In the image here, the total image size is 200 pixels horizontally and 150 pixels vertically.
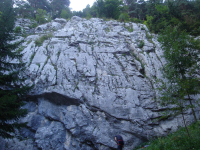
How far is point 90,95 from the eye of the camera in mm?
10445

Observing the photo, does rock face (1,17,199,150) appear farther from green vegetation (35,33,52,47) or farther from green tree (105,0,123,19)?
green tree (105,0,123,19)

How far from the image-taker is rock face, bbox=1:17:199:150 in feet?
29.9

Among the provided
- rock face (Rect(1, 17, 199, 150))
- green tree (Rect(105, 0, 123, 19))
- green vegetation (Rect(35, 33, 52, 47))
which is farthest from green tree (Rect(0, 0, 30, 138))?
green tree (Rect(105, 0, 123, 19))

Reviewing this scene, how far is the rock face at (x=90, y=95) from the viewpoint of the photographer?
359 inches

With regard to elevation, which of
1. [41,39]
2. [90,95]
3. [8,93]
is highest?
[41,39]

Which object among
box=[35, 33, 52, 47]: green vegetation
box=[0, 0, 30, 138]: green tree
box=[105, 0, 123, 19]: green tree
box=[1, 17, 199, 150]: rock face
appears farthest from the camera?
box=[105, 0, 123, 19]: green tree

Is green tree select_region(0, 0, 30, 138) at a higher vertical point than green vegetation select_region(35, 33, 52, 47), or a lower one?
lower

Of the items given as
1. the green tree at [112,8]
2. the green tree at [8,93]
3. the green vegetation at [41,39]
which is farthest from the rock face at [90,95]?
the green tree at [112,8]

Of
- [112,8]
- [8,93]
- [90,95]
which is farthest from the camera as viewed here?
[112,8]

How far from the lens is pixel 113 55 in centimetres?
1380

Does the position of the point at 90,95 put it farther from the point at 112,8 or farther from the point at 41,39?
the point at 112,8

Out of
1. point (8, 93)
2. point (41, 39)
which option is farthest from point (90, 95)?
point (41, 39)

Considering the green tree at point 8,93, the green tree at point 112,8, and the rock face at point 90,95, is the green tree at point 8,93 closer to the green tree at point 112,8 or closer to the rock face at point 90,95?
the rock face at point 90,95

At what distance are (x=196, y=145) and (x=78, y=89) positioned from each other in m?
8.07
